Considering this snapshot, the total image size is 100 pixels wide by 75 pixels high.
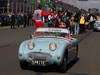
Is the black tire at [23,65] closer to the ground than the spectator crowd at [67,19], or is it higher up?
higher up

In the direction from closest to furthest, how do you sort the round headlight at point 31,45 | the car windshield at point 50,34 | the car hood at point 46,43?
1. the car hood at point 46,43
2. the round headlight at point 31,45
3. the car windshield at point 50,34

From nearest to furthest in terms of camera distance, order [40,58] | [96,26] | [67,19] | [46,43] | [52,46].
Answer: [40,58]
[52,46]
[46,43]
[67,19]
[96,26]

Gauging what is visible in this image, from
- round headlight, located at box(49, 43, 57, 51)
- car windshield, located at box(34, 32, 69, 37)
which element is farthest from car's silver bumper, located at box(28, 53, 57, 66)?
car windshield, located at box(34, 32, 69, 37)

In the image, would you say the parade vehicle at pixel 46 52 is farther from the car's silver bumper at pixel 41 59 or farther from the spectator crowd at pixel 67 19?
the spectator crowd at pixel 67 19

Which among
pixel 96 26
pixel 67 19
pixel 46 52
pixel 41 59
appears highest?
pixel 46 52

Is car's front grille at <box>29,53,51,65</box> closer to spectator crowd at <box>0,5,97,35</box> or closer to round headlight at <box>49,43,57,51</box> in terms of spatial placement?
round headlight at <box>49,43,57,51</box>

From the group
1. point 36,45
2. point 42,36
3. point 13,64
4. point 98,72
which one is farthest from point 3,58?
point 98,72

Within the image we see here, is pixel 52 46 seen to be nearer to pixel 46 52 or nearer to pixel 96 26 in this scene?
pixel 46 52

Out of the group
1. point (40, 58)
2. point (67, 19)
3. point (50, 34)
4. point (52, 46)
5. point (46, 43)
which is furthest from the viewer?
point (67, 19)

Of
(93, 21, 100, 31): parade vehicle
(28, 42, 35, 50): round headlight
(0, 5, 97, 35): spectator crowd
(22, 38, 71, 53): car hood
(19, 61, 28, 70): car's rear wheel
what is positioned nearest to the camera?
(22, 38, 71, 53): car hood

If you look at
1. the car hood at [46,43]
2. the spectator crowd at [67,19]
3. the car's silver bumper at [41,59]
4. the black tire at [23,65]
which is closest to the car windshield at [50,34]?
the car hood at [46,43]

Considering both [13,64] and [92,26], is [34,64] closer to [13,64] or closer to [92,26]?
[13,64]

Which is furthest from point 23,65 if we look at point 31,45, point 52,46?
point 52,46

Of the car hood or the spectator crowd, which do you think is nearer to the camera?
the car hood
